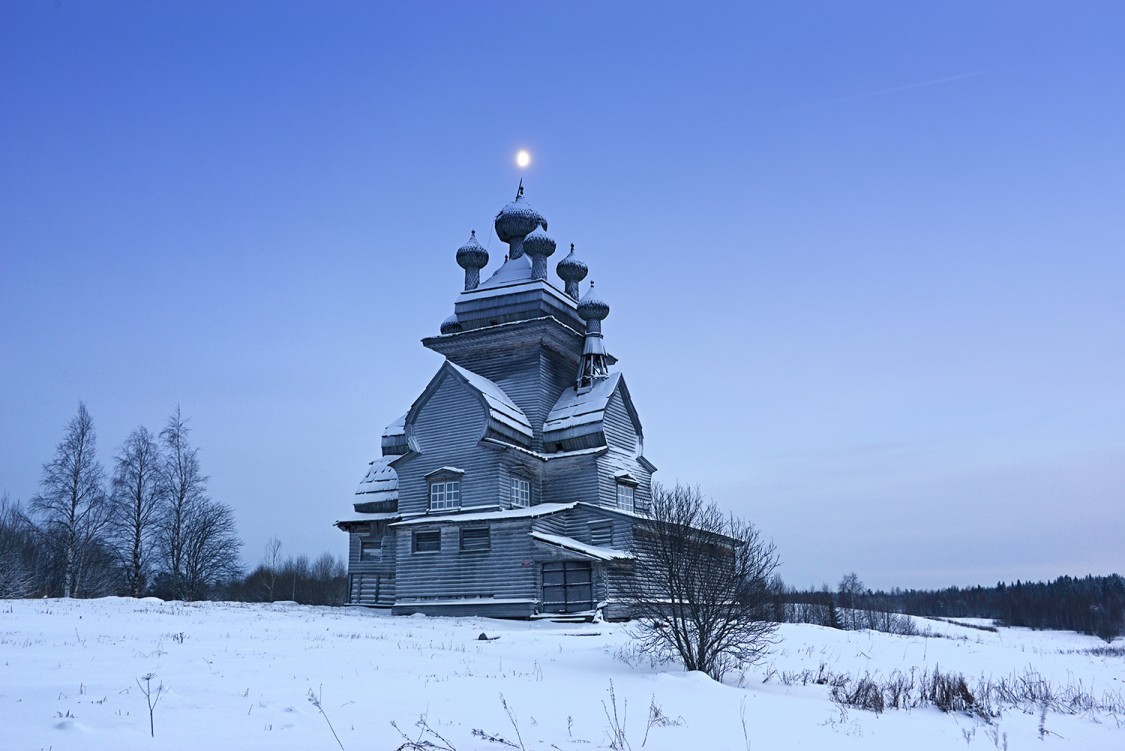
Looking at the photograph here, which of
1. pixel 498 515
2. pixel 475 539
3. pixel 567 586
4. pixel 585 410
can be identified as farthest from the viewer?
pixel 585 410

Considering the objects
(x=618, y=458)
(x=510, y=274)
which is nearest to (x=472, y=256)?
(x=510, y=274)

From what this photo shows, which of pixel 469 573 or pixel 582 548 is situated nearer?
pixel 582 548

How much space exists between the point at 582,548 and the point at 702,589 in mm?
15365

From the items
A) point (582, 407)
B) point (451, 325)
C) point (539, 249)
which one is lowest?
point (582, 407)

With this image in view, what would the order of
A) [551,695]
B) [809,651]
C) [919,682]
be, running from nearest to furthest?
1. [551,695]
2. [919,682]
3. [809,651]

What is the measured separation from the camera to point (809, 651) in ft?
67.6

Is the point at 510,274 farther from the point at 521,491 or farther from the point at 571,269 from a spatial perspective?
the point at 521,491

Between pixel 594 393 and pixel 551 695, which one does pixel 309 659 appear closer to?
pixel 551 695

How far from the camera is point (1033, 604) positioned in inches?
4938

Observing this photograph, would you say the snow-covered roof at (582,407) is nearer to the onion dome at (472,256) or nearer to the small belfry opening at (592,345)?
the small belfry opening at (592,345)

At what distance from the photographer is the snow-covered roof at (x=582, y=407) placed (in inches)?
1414

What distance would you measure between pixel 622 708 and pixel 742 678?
450 cm

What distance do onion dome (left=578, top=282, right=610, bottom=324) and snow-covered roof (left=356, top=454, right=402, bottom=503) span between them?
11.7m

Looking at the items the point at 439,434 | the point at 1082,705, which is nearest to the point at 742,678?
the point at 1082,705
